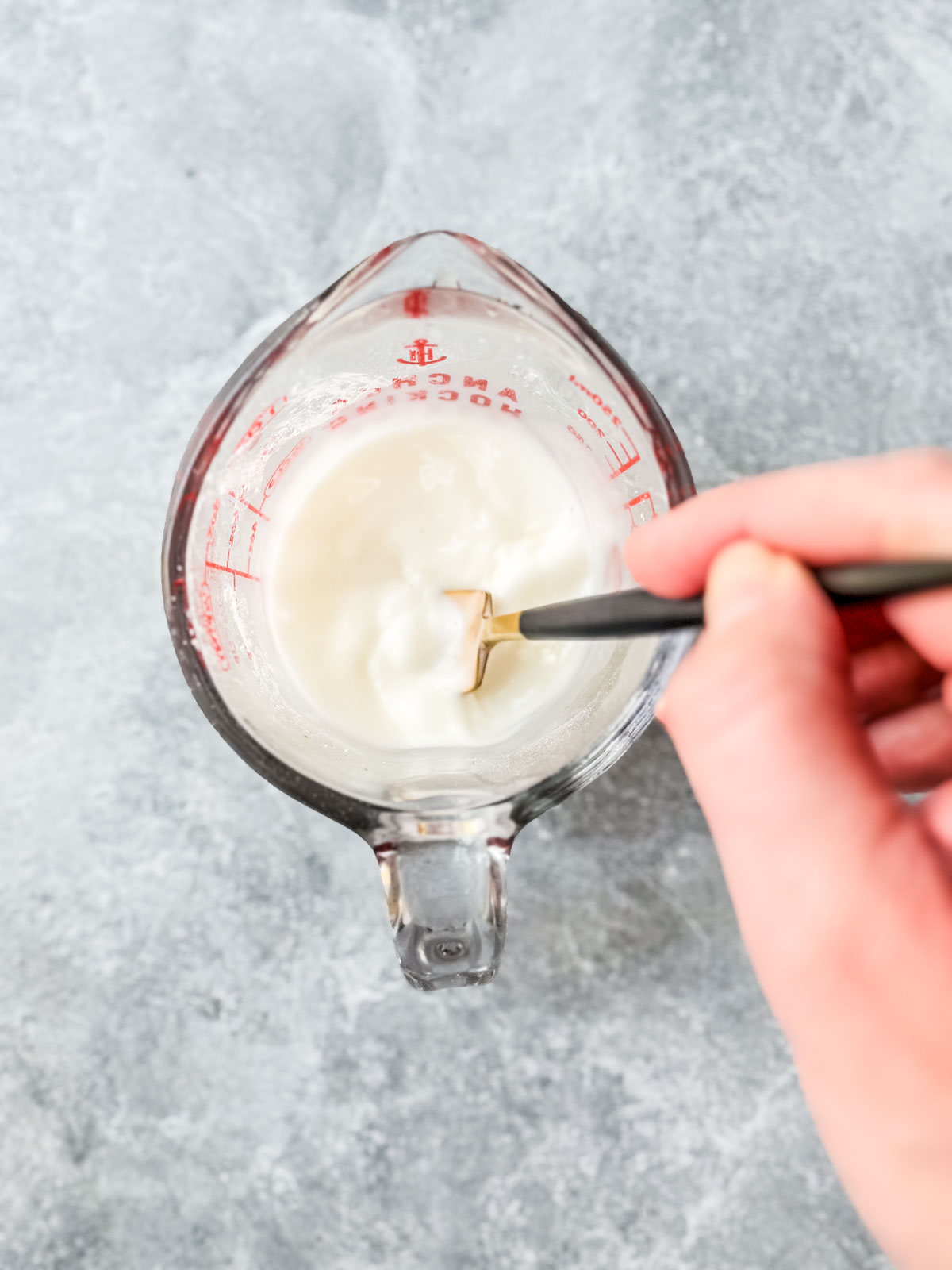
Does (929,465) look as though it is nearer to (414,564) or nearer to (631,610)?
(631,610)


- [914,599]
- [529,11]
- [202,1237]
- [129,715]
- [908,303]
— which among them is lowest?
[202,1237]

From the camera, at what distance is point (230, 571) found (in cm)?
68

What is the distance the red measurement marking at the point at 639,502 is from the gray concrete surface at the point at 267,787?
7.1 inches

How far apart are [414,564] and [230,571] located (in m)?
0.12

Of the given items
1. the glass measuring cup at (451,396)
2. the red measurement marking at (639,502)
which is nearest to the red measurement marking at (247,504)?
the glass measuring cup at (451,396)

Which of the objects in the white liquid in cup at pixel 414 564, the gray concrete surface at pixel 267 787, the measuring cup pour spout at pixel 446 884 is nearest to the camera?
the measuring cup pour spout at pixel 446 884

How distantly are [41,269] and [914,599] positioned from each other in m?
0.70

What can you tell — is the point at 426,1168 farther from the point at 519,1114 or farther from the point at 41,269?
the point at 41,269

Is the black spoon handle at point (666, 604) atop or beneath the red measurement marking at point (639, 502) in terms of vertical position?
beneath

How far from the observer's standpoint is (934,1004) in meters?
0.43

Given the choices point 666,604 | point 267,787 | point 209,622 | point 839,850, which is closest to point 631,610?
point 666,604

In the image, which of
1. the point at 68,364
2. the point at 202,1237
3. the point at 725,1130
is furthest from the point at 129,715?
the point at 725,1130

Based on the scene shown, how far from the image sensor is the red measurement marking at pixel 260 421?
619mm

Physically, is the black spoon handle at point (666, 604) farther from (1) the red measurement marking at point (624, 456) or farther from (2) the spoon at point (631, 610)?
(1) the red measurement marking at point (624, 456)
